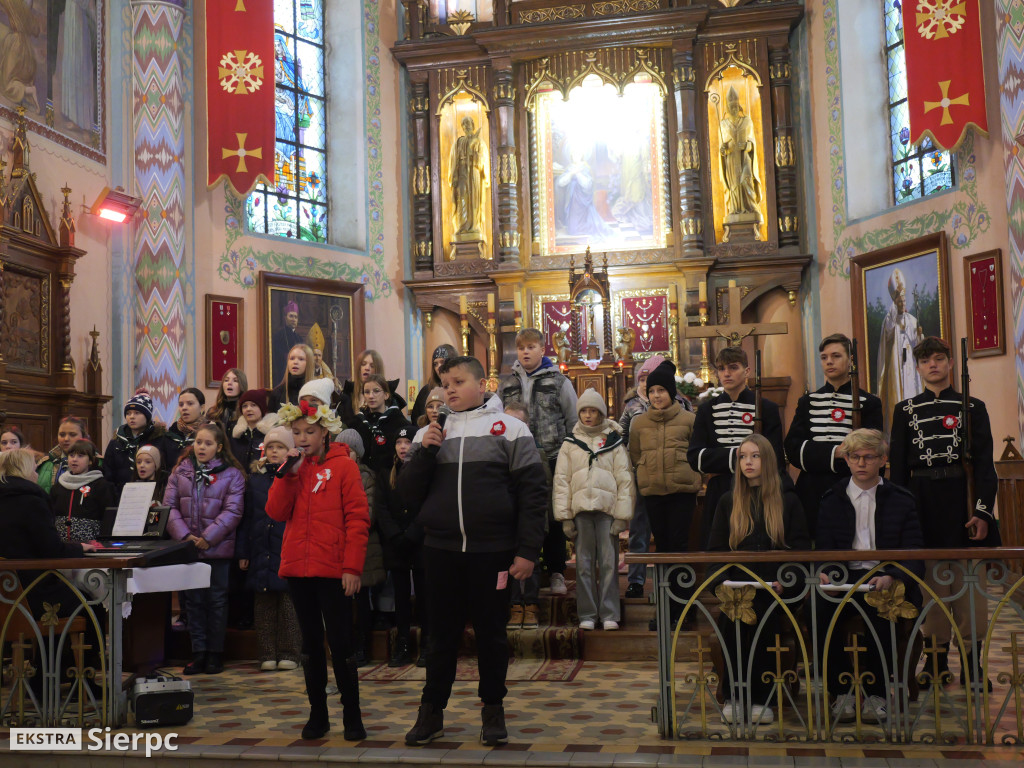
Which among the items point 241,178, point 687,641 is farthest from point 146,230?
point 687,641

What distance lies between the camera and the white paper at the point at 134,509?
19.3ft

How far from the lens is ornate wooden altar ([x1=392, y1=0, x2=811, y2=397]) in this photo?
13.8 metres

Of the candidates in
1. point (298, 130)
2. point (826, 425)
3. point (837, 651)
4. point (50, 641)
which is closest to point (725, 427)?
point (826, 425)

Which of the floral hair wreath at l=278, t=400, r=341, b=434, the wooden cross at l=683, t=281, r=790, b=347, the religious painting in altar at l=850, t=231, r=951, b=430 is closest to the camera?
the floral hair wreath at l=278, t=400, r=341, b=434

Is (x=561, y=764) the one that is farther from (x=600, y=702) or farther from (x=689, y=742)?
(x=600, y=702)

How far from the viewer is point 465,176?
1462cm

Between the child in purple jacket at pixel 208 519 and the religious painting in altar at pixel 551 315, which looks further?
the religious painting in altar at pixel 551 315

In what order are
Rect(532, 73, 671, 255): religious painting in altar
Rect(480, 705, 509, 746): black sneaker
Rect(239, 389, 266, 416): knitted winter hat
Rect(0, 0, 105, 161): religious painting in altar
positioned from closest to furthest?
Rect(480, 705, 509, 746): black sneaker → Rect(239, 389, 266, 416): knitted winter hat → Rect(0, 0, 105, 161): religious painting in altar → Rect(532, 73, 671, 255): religious painting in altar

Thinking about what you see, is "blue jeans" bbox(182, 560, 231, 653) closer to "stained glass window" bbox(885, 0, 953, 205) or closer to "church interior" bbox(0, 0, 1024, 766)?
"church interior" bbox(0, 0, 1024, 766)

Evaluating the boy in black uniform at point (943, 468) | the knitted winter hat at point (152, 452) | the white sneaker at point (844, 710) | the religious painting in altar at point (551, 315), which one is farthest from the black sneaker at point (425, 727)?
the religious painting in altar at point (551, 315)

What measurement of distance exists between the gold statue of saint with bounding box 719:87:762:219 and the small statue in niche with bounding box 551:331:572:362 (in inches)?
111

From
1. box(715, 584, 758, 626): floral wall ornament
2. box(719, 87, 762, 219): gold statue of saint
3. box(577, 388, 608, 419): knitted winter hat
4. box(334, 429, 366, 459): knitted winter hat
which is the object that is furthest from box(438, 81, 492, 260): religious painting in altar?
box(715, 584, 758, 626): floral wall ornament

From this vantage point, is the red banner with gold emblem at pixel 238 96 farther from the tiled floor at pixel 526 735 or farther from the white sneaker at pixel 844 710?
the white sneaker at pixel 844 710

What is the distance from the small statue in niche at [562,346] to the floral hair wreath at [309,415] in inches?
331
